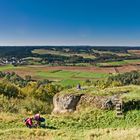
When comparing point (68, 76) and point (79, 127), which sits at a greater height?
point (79, 127)

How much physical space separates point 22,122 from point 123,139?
8.50 metres

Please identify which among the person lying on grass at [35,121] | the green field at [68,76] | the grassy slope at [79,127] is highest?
the person lying on grass at [35,121]

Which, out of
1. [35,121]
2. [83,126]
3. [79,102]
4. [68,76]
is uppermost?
[79,102]

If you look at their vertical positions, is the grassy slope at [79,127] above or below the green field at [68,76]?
above

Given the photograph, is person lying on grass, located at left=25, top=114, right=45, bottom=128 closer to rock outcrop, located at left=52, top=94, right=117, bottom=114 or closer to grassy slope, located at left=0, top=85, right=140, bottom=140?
grassy slope, located at left=0, top=85, right=140, bottom=140

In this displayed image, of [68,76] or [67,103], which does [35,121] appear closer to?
[67,103]

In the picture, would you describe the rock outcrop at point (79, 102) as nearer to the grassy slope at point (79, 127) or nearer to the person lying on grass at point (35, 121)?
the grassy slope at point (79, 127)

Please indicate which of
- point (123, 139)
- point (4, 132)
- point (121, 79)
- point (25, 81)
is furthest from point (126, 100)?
point (25, 81)

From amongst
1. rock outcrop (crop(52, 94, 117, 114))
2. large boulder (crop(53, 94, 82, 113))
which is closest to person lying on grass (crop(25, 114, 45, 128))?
rock outcrop (crop(52, 94, 117, 114))

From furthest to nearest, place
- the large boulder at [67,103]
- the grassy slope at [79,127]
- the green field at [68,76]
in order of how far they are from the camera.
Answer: the green field at [68,76] → the large boulder at [67,103] → the grassy slope at [79,127]

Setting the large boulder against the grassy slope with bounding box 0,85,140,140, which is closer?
the grassy slope with bounding box 0,85,140,140

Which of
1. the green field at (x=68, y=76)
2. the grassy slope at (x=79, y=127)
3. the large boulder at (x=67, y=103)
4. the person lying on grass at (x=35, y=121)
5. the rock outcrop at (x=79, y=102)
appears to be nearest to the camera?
the grassy slope at (x=79, y=127)

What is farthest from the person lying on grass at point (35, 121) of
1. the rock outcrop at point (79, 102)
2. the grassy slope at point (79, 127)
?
the rock outcrop at point (79, 102)

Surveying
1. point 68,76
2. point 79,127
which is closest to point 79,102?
point 79,127
